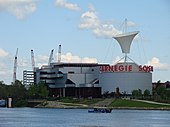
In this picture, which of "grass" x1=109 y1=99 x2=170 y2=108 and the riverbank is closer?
the riverbank

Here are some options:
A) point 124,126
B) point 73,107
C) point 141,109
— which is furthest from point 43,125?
point 73,107

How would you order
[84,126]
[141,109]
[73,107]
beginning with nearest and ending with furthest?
[84,126] → [141,109] → [73,107]

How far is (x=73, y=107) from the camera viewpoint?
19738cm

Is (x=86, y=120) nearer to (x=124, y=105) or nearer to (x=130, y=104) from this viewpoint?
(x=130, y=104)

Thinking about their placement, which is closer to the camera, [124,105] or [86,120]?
[86,120]

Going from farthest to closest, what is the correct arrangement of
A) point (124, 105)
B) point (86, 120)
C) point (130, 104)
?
point (124, 105)
point (130, 104)
point (86, 120)

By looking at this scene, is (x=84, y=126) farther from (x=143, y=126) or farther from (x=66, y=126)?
(x=143, y=126)

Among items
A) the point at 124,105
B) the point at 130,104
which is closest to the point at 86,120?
the point at 130,104

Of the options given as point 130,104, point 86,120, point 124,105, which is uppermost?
point 130,104

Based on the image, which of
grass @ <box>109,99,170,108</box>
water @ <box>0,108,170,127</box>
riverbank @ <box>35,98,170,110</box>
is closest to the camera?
water @ <box>0,108,170,127</box>

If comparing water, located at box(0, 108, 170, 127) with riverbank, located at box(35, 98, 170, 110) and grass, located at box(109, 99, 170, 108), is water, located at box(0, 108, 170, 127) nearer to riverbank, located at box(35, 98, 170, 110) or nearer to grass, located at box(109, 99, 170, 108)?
riverbank, located at box(35, 98, 170, 110)

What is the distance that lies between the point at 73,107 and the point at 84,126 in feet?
338

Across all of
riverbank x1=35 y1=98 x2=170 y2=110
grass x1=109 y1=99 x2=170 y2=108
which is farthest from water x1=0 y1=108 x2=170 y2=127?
grass x1=109 y1=99 x2=170 y2=108

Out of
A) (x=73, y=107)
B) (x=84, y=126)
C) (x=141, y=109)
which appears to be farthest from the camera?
(x=73, y=107)
